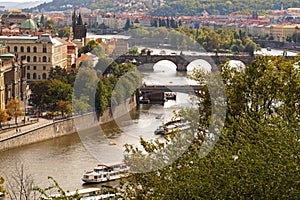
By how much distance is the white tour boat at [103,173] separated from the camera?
15078 mm

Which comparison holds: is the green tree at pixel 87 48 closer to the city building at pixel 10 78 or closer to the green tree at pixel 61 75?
the green tree at pixel 61 75

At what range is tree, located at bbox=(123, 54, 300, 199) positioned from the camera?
723cm

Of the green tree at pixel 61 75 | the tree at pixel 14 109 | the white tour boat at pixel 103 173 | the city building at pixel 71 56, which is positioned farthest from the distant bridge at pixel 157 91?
the white tour boat at pixel 103 173

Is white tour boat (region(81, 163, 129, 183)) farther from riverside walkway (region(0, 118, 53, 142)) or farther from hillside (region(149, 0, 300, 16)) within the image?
hillside (region(149, 0, 300, 16))

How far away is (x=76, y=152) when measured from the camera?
698 inches

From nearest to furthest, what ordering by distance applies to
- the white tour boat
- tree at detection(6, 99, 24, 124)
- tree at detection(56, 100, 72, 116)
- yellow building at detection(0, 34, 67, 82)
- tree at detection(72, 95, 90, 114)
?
the white tour boat, tree at detection(6, 99, 24, 124), tree at detection(56, 100, 72, 116), tree at detection(72, 95, 90, 114), yellow building at detection(0, 34, 67, 82)

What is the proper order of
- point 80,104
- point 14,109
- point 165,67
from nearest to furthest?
point 14,109 → point 80,104 → point 165,67

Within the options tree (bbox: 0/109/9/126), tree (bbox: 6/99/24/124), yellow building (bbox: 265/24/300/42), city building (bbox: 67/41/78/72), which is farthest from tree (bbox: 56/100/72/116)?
yellow building (bbox: 265/24/300/42)

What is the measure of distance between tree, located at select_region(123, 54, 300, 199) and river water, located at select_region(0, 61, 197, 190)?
17.8ft

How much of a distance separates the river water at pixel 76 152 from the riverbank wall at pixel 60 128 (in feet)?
0.57

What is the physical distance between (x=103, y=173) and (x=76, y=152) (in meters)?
2.45

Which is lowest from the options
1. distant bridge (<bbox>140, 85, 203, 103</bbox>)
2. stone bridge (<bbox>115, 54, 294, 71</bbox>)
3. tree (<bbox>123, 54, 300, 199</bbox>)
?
stone bridge (<bbox>115, 54, 294, 71</bbox>)

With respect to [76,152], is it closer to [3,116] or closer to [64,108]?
[3,116]

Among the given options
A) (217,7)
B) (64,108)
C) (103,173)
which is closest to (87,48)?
(64,108)
